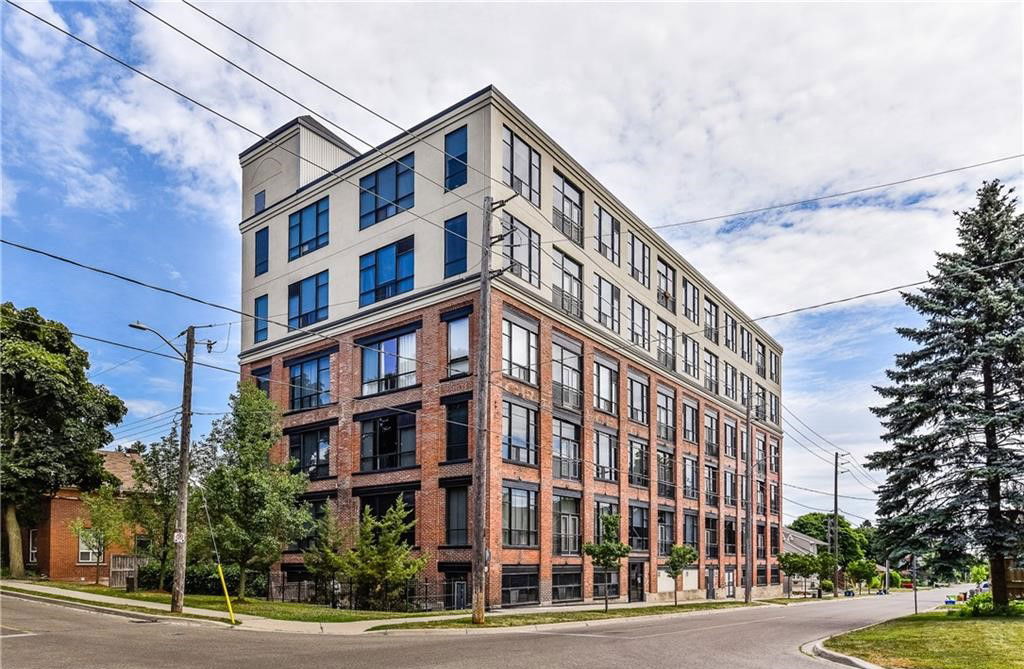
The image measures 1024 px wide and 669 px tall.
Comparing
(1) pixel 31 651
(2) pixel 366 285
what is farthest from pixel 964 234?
(1) pixel 31 651

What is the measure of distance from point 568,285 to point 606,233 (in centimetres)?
612

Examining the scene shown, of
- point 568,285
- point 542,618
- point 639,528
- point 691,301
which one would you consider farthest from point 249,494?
point 691,301

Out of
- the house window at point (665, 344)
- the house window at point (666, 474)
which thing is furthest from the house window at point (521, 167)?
the house window at point (666, 474)

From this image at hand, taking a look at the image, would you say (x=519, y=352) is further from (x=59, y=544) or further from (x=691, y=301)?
(x=59, y=544)

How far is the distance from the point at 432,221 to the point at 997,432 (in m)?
23.5

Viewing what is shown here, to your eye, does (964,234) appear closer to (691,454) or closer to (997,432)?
(997,432)

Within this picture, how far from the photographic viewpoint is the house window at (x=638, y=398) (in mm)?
48188

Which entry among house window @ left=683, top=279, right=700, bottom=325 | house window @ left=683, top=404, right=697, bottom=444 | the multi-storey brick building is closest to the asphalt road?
the multi-storey brick building

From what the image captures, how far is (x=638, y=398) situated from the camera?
49.0m

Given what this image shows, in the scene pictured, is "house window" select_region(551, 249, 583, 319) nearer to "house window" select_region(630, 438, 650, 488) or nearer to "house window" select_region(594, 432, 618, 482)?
"house window" select_region(594, 432, 618, 482)

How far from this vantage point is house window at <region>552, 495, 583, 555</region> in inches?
1528

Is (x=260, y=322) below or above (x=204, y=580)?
above

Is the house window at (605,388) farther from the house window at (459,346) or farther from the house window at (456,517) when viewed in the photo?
the house window at (456,517)

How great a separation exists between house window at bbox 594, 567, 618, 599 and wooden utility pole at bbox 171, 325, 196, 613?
20.0m
